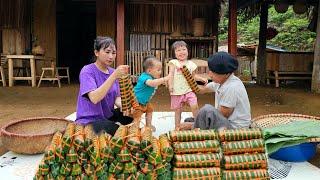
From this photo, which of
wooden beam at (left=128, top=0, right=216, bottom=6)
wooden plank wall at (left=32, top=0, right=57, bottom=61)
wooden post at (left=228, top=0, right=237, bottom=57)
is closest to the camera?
wooden post at (left=228, top=0, right=237, bottom=57)

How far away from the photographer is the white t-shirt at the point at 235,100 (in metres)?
3.35

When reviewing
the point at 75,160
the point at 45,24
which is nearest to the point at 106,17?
the point at 45,24

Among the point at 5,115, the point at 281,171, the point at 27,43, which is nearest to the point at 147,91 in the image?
the point at 281,171

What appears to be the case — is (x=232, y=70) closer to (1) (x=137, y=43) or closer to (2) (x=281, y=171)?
(2) (x=281, y=171)

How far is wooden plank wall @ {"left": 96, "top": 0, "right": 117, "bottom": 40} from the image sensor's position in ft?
37.8

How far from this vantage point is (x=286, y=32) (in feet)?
73.5

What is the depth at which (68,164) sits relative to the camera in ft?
8.33

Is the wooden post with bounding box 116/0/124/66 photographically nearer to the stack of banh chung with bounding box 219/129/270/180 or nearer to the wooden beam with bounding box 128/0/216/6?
the wooden beam with bounding box 128/0/216/6

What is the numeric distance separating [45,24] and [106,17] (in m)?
1.96

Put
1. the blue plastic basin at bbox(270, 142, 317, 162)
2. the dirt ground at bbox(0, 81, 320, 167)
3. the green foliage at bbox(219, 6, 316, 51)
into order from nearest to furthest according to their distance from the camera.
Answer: the blue plastic basin at bbox(270, 142, 317, 162) → the dirt ground at bbox(0, 81, 320, 167) → the green foliage at bbox(219, 6, 316, 51)

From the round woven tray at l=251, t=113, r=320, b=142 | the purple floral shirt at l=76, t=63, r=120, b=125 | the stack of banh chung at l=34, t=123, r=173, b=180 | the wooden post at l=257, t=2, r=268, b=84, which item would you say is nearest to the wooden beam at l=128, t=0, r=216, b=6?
the wooden post at l=257, t=2, r=268, b=84

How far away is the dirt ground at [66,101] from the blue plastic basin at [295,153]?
2.96 metres

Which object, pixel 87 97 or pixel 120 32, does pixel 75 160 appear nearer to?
pixel 87 97

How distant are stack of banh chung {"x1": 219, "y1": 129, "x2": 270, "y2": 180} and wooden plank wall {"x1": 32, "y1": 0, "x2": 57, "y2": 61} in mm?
10075
